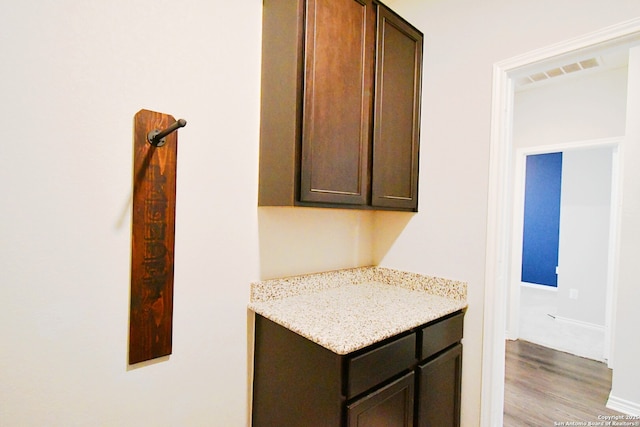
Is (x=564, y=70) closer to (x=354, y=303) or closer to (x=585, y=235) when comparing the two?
(x=585, y=235)

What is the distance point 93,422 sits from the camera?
1075 mm

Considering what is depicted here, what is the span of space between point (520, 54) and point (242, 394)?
82.3 inches

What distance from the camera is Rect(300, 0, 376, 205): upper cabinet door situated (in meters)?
1.31

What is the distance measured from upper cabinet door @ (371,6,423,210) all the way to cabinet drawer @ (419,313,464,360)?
63 centimetres

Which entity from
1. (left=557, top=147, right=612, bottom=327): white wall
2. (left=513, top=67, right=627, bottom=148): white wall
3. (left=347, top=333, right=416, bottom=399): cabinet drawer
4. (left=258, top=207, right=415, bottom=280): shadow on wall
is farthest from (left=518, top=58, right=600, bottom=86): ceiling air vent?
Answer: (left=347, top=333, right=416, bottom=399): cabinet drawer

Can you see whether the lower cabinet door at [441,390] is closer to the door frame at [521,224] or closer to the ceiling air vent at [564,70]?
the door frame at [521,224]

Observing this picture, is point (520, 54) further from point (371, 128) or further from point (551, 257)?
point (551, 257)

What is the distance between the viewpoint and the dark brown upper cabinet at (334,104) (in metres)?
1.30

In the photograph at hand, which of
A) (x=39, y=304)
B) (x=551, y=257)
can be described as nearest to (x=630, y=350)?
(x=39, y=304)

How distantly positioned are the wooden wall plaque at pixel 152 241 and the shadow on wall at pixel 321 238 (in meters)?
0.44

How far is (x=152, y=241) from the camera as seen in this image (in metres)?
1.17

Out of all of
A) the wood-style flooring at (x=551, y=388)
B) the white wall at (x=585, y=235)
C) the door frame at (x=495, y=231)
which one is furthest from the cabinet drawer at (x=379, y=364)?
the white wall at (x=585, y=235)

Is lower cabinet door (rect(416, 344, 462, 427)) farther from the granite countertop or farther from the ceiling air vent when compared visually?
the ceiling air vent

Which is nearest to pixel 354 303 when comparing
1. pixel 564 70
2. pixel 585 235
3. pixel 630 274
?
pixel 630 274
